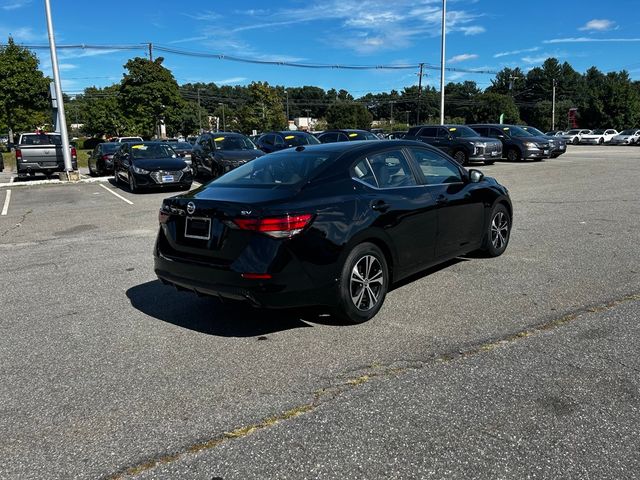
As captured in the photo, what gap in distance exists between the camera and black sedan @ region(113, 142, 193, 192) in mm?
14992

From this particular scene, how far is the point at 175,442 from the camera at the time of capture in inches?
114

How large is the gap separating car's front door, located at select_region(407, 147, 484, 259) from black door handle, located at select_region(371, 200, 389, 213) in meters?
0.85

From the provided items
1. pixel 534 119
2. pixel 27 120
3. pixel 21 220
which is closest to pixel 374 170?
pixel 21 220

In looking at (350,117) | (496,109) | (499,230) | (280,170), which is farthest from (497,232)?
(350,117)

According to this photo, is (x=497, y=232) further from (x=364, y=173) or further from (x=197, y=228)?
(x=197, y=228)

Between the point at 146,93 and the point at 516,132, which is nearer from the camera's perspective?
the point at 516,132

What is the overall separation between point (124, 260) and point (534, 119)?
10808 cm

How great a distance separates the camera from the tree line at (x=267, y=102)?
126 ft

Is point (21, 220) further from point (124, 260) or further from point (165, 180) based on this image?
point (124, 260)

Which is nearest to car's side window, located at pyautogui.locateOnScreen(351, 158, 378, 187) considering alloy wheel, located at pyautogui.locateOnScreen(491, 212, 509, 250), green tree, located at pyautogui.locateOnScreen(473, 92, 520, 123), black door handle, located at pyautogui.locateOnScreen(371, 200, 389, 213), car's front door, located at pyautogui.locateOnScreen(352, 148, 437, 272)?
car's front door, located at pyautogui.locateOnScreen(352, 148, 437, 272)

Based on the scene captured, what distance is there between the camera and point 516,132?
2462 cm

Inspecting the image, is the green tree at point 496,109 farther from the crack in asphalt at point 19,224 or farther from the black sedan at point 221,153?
the crack in asphalt at point 19,224

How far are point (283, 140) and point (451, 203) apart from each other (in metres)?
14.9

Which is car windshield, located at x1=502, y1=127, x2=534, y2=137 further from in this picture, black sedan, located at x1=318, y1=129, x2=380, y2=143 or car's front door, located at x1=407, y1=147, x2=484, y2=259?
car's front door, located at x1=407, y1=147, x2=484, y2=259
